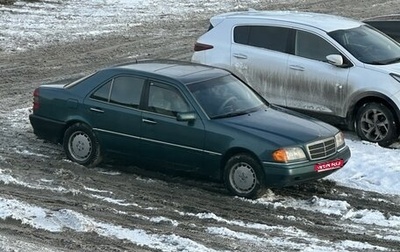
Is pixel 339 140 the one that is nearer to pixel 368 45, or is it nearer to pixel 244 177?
pixel 244 177

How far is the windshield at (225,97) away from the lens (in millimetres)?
11242

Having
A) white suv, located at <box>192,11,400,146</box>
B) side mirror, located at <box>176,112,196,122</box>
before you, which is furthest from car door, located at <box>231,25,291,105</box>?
side mirror, located at <box>176,112,196,122</box>

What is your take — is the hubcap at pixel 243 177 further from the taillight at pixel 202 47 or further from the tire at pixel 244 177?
the taillight at pixel 202 47

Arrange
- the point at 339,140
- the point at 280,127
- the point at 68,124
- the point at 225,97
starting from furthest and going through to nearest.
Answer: the point at 68,124 → the point at 225,97 → the point at 339,140 → the point at 280,127

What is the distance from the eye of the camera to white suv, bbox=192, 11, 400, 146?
526 inches

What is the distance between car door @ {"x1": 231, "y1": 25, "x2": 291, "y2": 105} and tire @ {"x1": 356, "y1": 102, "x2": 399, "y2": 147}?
1.38 metres

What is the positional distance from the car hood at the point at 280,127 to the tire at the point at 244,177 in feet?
1.13

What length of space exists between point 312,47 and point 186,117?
147 inches

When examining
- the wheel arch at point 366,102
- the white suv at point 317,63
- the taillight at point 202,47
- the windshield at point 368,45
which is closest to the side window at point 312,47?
the white suv at point 317,63

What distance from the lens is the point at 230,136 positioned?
10.8m

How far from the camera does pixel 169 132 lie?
439 inches

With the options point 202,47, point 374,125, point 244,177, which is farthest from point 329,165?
point 202,47

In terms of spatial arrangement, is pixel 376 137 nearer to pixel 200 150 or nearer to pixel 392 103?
pixel 392 103

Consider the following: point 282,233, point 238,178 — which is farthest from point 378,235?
point 238,178
